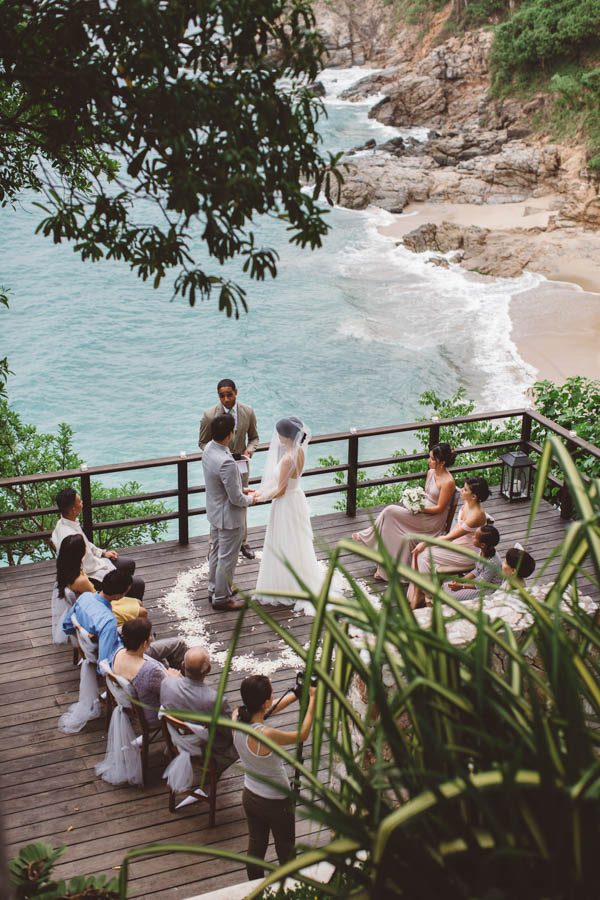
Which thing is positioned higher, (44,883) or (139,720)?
(44,883)

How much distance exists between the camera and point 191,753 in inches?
190

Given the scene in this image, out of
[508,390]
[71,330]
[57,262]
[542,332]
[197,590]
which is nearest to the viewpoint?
[197,590]

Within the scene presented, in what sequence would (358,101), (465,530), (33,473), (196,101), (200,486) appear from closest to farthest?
(196,101)
(465,530)
(200,486)
(33,473)
(358,101)

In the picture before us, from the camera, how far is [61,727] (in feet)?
18.1

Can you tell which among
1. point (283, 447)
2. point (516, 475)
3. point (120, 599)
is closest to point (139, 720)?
point (120, 599)

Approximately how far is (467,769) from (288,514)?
4.48 metres

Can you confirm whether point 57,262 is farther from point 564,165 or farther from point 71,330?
point 564,165

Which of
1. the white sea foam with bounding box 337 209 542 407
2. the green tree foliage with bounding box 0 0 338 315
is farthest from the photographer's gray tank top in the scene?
the white sea foam with bounding box 337 209 542 407

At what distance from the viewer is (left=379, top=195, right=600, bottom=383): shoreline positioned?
2061cm

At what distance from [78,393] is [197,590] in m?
18.9

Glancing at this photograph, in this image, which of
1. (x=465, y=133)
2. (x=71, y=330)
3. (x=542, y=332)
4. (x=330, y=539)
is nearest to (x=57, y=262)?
(x=71, y=330)

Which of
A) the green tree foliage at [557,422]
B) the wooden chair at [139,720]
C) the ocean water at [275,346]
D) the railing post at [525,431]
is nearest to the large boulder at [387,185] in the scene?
the ocean water at [275,346]

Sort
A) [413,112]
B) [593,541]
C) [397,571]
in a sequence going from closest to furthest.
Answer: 1. [397,571]
2. [593,541]
3. [413,112]

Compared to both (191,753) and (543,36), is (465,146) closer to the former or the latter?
(543,36)
